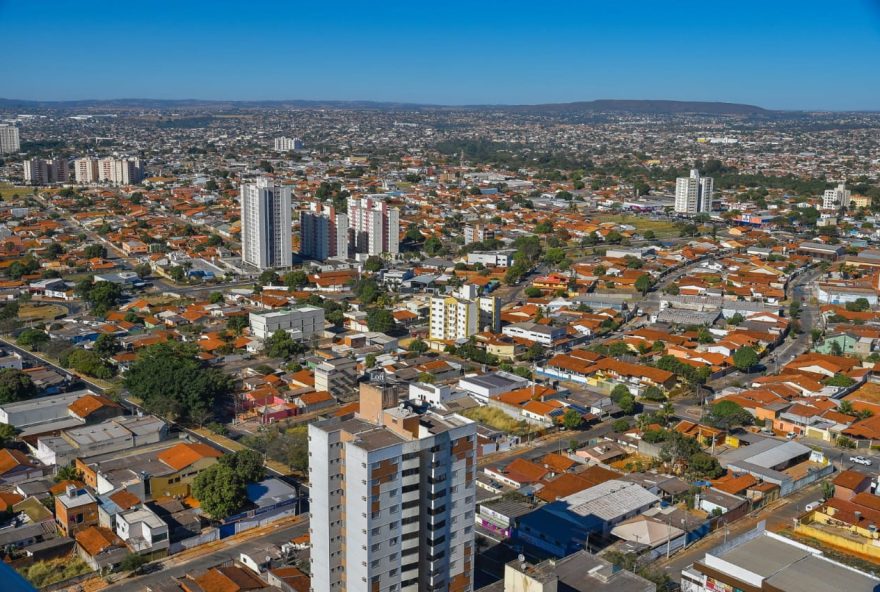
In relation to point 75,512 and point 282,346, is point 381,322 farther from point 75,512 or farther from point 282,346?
point 75,512

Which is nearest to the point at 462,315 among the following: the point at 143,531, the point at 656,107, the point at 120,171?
the point at 143,531

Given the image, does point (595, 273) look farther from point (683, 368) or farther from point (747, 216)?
point (747, 216)

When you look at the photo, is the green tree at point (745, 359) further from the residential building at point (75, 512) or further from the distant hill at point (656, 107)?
the distant hill at point (656, 107)

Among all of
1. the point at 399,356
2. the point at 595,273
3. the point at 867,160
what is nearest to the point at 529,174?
the point at 867,160

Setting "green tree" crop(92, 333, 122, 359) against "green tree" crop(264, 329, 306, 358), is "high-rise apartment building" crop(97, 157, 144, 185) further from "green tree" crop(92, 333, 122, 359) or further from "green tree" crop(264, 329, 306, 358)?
"green tree" crop(264, 329, 306, 358)

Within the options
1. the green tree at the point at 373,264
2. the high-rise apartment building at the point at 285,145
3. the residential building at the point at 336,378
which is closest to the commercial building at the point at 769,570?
the residential building at the point at 336,378
